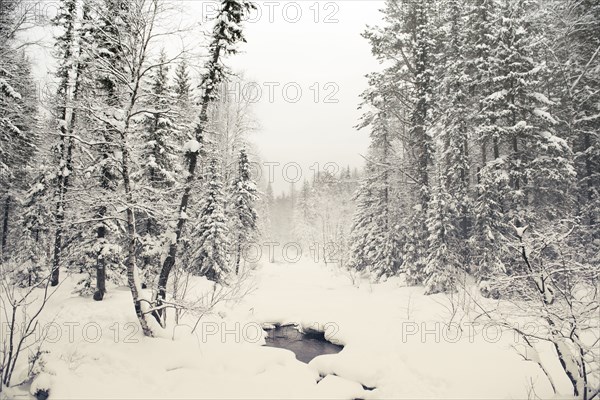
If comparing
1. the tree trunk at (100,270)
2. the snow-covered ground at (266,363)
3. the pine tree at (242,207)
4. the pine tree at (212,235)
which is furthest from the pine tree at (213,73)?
the pine tree at (242,207)

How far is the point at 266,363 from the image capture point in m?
9.74

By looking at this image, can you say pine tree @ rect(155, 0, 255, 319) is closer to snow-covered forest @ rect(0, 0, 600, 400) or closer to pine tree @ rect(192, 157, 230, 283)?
snow-covered forest @ rect(0, 0, 600, 400)

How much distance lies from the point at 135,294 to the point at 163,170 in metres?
8.66

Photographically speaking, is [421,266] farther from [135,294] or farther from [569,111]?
[135,294]

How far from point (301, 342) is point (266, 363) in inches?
185

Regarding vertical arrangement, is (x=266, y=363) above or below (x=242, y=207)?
below

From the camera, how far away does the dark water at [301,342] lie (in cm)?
1286

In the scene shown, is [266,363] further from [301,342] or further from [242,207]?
[242,207]

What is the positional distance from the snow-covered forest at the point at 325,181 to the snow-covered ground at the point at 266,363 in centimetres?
7

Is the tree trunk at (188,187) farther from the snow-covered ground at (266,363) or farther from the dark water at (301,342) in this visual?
the dark water at (301,342)

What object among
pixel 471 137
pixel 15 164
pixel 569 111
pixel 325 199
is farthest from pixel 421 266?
pixel 325 199

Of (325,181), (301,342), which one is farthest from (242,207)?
(301,342)

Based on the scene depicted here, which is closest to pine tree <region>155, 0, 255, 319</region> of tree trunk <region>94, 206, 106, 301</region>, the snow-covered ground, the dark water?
the snow-covered ground

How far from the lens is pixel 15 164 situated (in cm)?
2025
